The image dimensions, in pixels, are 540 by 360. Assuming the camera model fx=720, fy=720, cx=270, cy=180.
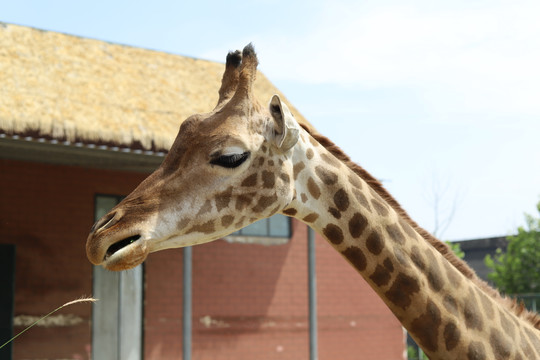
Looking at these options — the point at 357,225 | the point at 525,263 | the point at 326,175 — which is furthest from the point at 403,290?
the point at 525,263

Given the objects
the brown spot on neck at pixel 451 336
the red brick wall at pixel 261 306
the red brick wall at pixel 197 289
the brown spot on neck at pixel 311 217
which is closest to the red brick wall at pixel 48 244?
the red brick wall at pixel 197 289

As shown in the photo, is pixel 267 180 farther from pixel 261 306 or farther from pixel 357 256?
pixel 261 306

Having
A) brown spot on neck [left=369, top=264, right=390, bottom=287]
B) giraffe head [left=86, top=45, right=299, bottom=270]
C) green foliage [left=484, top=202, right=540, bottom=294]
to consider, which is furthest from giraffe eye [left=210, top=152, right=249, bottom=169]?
green foliage [left=484, top=202, right=540, bottom=294]

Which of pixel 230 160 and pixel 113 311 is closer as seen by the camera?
pixel 230 160

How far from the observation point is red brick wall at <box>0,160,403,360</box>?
11.2m

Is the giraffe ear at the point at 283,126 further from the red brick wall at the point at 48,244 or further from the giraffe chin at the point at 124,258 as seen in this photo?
the red brick wall at the point at 48,244

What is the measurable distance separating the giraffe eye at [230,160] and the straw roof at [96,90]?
6391mm

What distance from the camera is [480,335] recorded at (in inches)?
120

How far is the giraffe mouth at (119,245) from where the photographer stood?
2.60 m

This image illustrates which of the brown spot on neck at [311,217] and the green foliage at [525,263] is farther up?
the green foliage at [525,263]

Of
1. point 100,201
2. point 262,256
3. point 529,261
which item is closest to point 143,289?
point 100,201

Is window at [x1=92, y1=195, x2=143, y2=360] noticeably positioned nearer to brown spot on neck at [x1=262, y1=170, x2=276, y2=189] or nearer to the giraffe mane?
the giraffe mane

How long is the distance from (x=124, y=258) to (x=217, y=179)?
0.54 meters

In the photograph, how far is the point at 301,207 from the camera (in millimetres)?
3068
